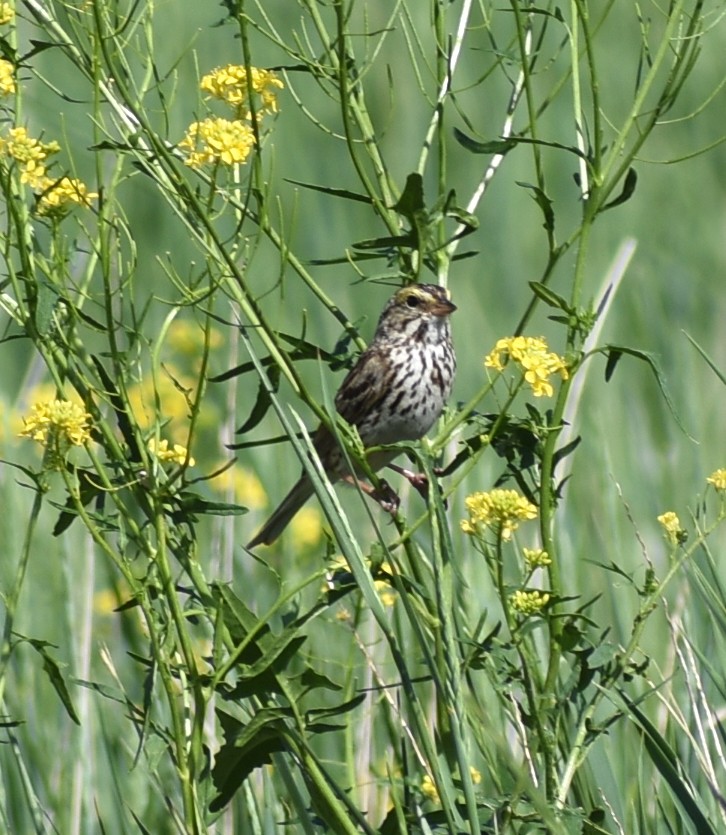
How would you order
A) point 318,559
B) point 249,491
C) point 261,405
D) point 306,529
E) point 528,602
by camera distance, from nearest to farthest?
point 528,602 < point 261,405 < point 318,559 < point 306,529 < point 249,491

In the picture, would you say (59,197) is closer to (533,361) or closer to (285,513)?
(533,361)

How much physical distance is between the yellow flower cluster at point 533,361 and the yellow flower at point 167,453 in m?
0.46

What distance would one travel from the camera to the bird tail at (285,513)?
13.3 ft

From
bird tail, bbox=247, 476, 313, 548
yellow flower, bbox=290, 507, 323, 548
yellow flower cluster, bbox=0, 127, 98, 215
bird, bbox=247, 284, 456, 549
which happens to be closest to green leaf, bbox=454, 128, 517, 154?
yellow flower cluster, bbox=0, 127, 98, 215

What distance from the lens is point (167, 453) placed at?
2434 millimetres

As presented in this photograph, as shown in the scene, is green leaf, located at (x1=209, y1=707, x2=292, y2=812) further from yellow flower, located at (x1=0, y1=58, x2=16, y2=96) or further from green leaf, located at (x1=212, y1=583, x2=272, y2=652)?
yellow flower, located at (x1=0, y1=58, x2=16, y2=96)

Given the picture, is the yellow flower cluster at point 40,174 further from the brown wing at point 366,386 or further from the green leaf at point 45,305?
the brown wing at point 366,386

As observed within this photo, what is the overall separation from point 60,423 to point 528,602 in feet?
2.36

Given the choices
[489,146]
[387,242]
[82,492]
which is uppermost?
[489,146]

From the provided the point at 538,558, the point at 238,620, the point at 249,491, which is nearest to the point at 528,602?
the point at 538,558

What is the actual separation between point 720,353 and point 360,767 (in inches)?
114

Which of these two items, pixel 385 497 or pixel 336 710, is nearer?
pixel 336 710

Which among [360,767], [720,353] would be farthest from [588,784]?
[720,353]

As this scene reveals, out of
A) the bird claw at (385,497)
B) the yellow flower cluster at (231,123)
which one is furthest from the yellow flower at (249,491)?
the yellow flower cluster at (231,123)
